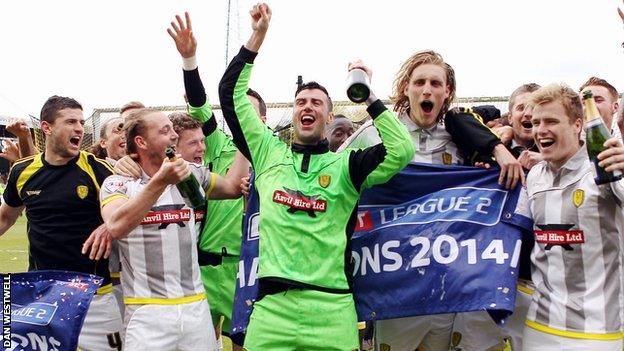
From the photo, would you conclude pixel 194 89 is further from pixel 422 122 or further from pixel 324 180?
pixel 422 122

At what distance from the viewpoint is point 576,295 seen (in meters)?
3.45

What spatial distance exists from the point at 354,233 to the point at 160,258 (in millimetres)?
1258

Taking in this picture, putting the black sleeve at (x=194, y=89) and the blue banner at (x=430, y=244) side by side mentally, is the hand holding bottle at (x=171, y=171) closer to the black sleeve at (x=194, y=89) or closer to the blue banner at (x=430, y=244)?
the blue banner at (x=430, y=244)

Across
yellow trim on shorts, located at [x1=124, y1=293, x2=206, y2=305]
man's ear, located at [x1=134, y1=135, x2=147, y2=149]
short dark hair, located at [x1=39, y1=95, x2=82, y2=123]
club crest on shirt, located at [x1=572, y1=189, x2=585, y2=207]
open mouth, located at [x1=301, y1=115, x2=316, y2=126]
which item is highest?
short dark hair, located at [x1=39, y1=95, x2=82, y2=123]

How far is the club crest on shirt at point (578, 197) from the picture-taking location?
3.46 m

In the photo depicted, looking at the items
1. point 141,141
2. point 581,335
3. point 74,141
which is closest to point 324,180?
point 141,141

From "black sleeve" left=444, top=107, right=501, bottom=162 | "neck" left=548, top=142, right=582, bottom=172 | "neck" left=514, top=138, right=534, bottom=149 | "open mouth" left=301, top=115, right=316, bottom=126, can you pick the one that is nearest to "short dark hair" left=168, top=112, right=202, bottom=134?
"open mouth" left=301, top=115, right=316, bottom=126

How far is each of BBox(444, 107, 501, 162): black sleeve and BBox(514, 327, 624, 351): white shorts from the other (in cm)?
113


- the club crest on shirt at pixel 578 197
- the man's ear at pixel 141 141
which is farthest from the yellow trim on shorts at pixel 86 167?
the club crest on shirt at pixel 578 197

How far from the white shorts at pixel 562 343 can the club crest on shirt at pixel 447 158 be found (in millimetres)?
1185

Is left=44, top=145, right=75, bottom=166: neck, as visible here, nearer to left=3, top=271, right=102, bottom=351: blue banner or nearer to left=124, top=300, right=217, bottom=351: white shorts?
left=3, top=271, right=102, bottom=351: blue banner

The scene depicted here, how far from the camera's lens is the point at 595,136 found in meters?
3.27

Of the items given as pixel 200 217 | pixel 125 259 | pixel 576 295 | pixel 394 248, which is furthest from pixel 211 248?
pixel 576 295

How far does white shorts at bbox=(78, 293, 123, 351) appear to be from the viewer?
4492mm
